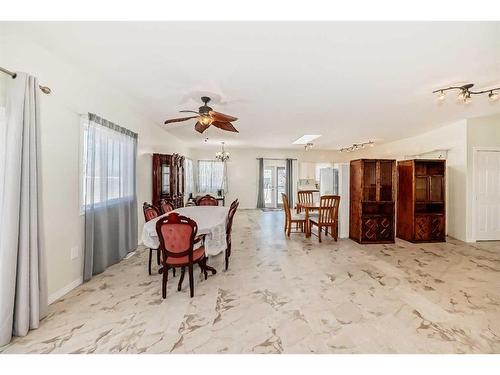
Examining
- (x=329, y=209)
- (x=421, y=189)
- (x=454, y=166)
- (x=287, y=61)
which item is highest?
(x=287, y=61)

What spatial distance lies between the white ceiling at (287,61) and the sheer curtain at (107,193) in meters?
0.71

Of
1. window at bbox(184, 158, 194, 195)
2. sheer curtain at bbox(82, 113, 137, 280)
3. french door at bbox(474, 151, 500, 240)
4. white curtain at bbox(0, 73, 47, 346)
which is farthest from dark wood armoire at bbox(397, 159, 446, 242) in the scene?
window at bbox(184, 158, 194, 195)

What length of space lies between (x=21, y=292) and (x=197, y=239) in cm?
157

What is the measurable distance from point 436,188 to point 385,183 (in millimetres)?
1234

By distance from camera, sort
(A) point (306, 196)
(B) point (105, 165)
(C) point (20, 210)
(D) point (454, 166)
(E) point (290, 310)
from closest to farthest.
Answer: (C) point (20, 210) → (E) point (290, 310) → (B) point (105, 165) → (D) point (454, 166) → (A) point (306, 196)

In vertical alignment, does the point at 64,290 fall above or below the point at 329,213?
below

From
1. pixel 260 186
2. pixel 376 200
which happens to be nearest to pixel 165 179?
pixel 376 200

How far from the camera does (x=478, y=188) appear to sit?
4.96m

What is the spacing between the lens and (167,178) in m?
5.60

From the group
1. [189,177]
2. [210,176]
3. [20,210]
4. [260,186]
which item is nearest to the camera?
[20,210]

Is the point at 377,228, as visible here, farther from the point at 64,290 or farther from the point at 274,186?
the point at 274,186

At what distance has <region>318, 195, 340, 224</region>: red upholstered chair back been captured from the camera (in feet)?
16.0
